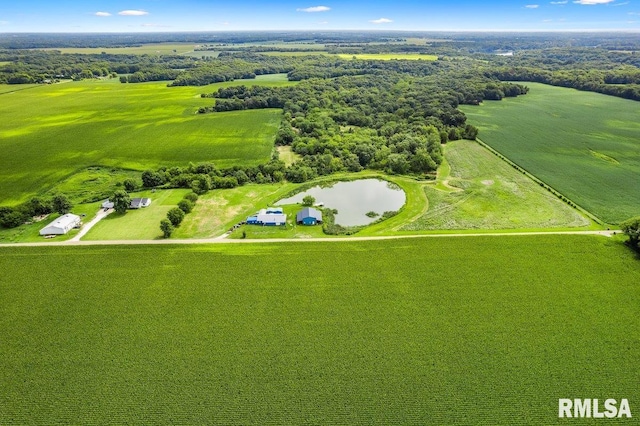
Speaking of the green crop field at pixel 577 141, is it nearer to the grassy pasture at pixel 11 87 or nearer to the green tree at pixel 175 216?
the green tree at pixel 175 216

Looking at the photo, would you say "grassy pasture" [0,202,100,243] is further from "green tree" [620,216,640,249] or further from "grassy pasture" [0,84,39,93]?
"grassy pasture" [0,84,39,93]

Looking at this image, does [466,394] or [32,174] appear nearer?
[466,394]

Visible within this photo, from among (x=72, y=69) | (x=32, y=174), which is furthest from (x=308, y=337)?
(x=72, y=69)

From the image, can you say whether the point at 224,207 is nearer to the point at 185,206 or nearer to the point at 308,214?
the point at 185,206

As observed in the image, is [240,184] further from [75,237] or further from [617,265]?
[617,265]

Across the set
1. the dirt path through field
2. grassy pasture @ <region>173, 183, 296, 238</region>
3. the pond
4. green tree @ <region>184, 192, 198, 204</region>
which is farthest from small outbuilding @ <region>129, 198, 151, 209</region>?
the pond

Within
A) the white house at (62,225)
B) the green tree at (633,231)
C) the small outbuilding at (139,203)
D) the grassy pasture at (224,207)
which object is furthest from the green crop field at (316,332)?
the small outbuilding at (139,203)
